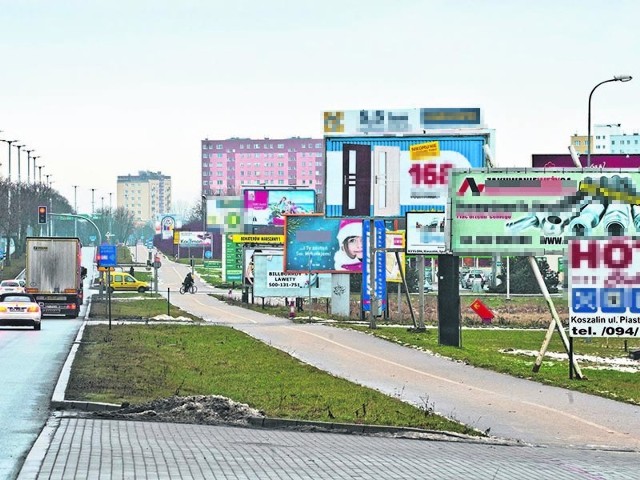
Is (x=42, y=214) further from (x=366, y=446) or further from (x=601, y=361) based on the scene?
(x=366, y=446)

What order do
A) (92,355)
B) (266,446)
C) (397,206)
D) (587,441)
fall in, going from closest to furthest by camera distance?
(266,446), (587,441), (92,355), (397,206)

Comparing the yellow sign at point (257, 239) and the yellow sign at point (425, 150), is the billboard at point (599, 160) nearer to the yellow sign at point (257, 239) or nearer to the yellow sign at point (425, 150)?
the yellow sign at point (257, 239)

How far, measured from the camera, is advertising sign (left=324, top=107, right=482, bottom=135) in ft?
166

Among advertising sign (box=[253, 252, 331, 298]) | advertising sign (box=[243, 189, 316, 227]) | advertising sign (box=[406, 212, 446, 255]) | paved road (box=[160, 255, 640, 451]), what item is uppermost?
advertising sign (box=[243, 189, 316, 227])

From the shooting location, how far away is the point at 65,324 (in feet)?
171

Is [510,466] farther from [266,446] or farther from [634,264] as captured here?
[634,264]

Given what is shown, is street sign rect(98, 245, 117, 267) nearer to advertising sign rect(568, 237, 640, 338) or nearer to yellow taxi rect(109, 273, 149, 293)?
advertising sign rect(568, 237, 640, 338)

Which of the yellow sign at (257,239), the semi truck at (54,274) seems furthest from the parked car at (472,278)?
the semi truck at (54,274)

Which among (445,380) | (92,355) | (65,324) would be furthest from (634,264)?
(65,324)

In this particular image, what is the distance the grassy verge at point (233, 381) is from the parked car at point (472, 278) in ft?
246

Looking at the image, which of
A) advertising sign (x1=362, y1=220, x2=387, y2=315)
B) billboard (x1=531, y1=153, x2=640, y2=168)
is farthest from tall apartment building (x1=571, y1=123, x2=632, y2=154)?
advertising sign (x1=362, y1=220, x2=387, y2=315)

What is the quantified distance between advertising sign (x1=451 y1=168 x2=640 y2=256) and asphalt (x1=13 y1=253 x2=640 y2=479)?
225 inches

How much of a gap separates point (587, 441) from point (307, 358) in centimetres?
1504

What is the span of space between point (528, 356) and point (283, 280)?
98.2 feet
